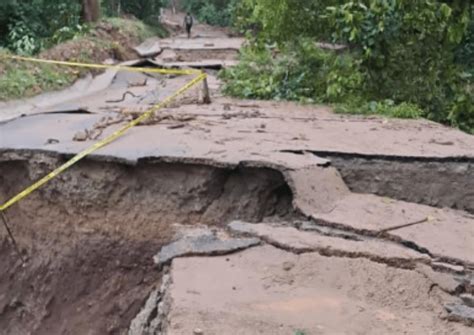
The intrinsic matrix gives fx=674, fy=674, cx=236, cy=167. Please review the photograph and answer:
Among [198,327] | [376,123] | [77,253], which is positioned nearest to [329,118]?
[376,123]

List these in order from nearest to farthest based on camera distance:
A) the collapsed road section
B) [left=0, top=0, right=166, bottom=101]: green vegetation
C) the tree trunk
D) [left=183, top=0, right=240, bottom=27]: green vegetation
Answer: the collapsed road section, [left=0, top=0, right=166, bottom=101]: green vegetation, the tree trunk, [left=183, top=0, right=240, bottom=27]: green vegetation

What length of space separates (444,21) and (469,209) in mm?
3788

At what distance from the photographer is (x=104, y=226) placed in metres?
5.65

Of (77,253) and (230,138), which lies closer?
(77,253)

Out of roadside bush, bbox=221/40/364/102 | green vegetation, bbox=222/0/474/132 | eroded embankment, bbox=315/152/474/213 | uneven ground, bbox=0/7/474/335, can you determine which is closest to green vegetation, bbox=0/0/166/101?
roadside bush, bbox=221/40/364/102

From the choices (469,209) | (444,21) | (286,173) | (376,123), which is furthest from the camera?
(444,21)

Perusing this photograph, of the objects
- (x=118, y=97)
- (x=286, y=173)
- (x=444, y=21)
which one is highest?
(x=444, y=21)

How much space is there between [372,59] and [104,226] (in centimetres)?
501

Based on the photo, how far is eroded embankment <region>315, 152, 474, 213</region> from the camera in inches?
224

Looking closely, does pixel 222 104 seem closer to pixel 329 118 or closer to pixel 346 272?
pixel 329 118

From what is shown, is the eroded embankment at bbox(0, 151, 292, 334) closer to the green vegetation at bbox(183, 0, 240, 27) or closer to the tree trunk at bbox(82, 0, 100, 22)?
the tree trunk at bbox(82, 0, 100, 22)

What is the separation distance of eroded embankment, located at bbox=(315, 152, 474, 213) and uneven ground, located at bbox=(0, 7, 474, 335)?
12 millimetres

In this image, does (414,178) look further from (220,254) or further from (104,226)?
(104,226)

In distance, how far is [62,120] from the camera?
7.85 m
